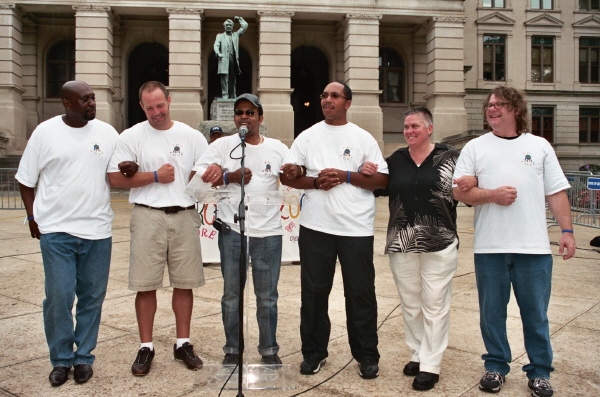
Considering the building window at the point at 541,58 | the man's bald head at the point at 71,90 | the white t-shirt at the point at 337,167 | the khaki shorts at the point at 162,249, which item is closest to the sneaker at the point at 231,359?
the khaki shorts at the point at 162,249

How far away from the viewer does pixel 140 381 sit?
14.7ft

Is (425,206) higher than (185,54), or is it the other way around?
(185,54)

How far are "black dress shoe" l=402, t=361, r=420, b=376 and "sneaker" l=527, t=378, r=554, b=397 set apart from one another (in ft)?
2.75

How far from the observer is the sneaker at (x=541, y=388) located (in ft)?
13.6

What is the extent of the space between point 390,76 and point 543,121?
38.0 feet

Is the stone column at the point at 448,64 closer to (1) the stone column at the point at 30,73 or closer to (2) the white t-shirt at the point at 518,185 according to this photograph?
(1) the stone column at the point at 30,73

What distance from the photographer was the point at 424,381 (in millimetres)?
4348

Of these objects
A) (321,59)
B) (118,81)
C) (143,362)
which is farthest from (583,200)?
(118,81)

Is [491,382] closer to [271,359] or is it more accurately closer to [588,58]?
[271,359]

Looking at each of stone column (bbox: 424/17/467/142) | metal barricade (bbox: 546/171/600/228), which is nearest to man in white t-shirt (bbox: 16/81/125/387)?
metal barricade (bbox: 546/171/600/228)

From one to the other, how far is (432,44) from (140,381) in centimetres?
2995

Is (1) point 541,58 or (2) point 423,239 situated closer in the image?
(2) point 423,239

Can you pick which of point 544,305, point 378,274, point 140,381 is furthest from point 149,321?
point 378,274

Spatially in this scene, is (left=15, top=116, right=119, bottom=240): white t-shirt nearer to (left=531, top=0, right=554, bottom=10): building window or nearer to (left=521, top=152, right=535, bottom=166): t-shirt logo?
(left=521, top=152, right=535, bottom=166): t-shirt logo
